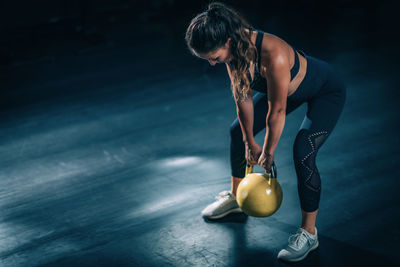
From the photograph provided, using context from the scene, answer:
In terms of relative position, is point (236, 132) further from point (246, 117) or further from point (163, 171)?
point (163, 171)

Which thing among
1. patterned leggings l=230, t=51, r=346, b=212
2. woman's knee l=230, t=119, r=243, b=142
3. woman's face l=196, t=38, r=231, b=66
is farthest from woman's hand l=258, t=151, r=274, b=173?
woman's face l=196, t=38, r=231, b=66

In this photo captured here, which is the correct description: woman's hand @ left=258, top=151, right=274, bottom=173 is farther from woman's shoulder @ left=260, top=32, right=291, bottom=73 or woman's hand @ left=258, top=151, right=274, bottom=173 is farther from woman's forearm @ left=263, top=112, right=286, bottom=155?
woman's shoulder @ left=260, top=32, right=291, bottom=73

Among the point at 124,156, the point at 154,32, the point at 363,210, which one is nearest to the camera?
the point at 363,210

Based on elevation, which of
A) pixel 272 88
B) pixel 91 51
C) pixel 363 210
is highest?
pixel 272 88

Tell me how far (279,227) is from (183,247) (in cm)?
54

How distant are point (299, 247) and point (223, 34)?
1.08 meters

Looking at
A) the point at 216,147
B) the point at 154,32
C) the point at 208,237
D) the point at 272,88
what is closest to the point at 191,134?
the point at 216,147

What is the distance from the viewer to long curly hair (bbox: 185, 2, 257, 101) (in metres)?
1.74

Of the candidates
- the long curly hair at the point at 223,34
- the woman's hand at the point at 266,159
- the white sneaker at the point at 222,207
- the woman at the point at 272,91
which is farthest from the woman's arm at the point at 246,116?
the white sneaker at the point at 222,207

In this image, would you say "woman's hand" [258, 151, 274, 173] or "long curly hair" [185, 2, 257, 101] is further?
"woman's hand" [258, 151, 274, 173]

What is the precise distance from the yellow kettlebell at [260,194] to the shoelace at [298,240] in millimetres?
180

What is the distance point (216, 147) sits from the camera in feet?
11.3

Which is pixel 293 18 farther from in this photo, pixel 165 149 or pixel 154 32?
pixel 165 149

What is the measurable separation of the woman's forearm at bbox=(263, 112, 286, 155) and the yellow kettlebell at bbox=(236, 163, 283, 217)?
0.16 metres
